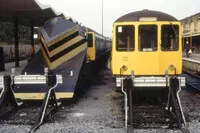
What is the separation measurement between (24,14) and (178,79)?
1274 centimetres

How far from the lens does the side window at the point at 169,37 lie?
10.5 metres

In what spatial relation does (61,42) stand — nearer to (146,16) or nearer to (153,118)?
(146,16)

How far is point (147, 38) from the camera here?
10.6 m

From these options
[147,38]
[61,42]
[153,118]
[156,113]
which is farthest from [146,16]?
[153,118]

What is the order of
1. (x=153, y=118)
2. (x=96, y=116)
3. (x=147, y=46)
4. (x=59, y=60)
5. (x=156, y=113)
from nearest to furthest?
(x=153, y=118), (x=96, y=116), (x=156, y=113), (x=147, y=46), (x=59, y=60)

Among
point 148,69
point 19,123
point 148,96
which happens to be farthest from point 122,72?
point 19,123

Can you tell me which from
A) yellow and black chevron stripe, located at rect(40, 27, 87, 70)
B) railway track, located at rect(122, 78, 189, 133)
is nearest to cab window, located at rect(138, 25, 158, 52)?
railway track, located at rect(122, 78, 189, 133)

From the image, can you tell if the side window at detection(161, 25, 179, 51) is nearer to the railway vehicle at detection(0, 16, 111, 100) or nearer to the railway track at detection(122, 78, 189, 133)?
the railway track at detection(122, 78, 189, 133)

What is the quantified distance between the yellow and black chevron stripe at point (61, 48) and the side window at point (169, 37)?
117 inches

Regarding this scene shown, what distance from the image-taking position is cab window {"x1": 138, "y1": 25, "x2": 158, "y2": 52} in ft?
34.6

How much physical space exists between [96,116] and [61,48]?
340 centimetres

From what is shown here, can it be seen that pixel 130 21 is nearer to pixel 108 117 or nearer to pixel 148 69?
pixel 148 69

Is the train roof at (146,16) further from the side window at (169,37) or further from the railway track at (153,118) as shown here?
the railway track at (153,118)

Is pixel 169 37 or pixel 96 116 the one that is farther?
pixel 169 37
